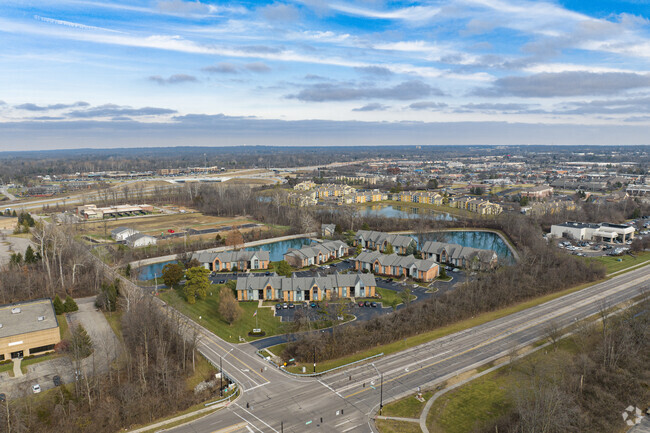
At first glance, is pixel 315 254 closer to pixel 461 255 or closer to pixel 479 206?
pixel 461 255

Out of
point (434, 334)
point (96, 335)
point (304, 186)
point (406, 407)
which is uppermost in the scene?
point (304, 186)

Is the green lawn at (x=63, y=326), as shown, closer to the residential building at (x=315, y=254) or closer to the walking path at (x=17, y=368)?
the walking path at (x=17, y=368)

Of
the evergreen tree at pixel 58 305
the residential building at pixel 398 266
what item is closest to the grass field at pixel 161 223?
the evergreen tree at pixel 58 305

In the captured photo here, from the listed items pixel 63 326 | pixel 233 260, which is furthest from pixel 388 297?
pixel 63 326

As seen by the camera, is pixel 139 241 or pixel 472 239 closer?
pixel 139 241

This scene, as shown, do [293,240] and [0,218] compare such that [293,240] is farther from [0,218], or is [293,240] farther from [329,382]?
[0,218]

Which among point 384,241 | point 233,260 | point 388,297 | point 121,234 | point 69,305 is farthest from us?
point 121,234

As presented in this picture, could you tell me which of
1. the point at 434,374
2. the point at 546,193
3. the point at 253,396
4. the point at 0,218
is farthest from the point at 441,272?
the point at 0,218
